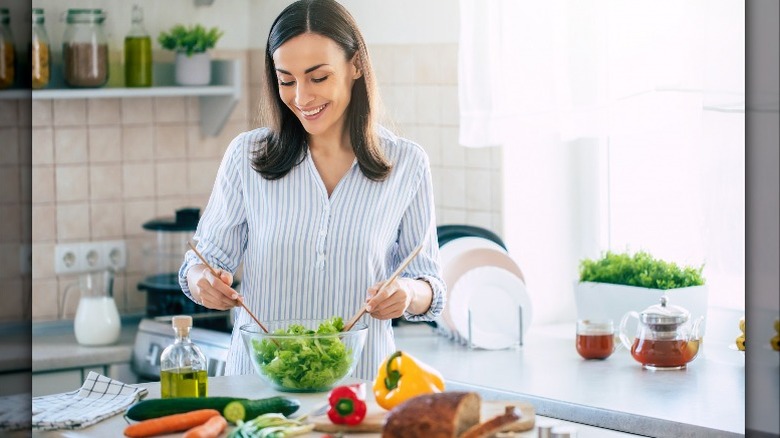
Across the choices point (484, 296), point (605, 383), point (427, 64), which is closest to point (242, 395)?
point (605, 383)

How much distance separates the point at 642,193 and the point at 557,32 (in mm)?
496

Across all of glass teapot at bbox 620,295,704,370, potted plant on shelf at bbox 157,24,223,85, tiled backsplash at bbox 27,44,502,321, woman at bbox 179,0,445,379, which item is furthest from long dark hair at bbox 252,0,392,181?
potted plant on shelf at bbox 157,24,223,85

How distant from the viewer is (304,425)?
1921 millimetres

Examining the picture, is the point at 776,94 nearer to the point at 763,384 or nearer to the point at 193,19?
the point at 763,384

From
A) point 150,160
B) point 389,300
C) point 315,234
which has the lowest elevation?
point 389,300

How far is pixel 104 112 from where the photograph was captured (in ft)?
13.1

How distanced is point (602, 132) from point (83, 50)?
1.51m

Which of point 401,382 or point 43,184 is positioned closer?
point 401,382

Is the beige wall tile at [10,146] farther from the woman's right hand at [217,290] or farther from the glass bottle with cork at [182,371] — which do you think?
the woman's right hand at [217,290]

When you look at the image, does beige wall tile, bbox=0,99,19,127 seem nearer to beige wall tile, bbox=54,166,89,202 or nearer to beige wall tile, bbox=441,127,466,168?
beige wall tile, bbox=441,127,466,168

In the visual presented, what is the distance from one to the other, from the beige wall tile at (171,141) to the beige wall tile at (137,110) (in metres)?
0.05

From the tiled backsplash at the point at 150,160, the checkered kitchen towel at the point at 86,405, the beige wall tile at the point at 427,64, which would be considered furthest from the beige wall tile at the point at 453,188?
the checkered kitchen towel at the point at 86,405

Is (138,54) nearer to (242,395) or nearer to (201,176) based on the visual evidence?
(201,176)

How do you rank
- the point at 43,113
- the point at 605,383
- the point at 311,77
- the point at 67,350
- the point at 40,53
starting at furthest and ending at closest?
the point at 43,113
the point at 40,53
the point at 67,350
the point at 605,383
the point at 311,77
